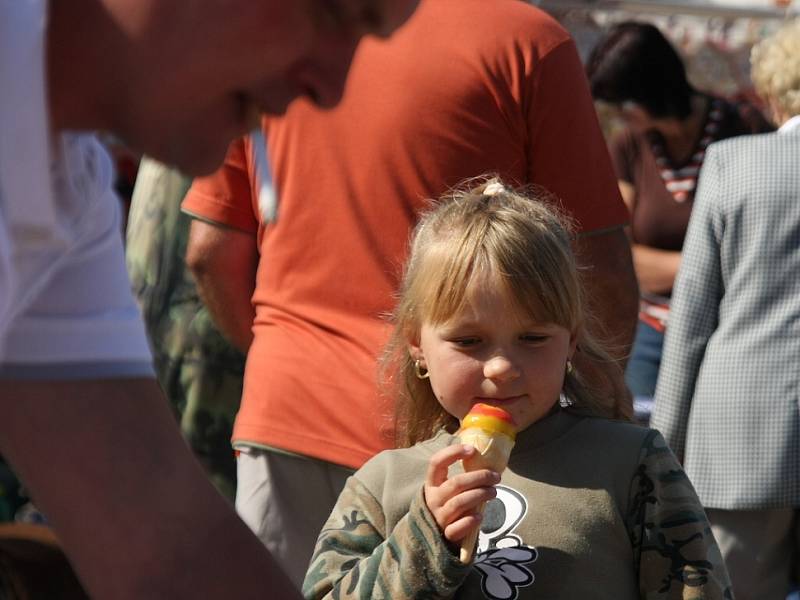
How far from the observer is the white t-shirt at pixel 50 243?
1.04 m

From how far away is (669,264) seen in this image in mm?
4707

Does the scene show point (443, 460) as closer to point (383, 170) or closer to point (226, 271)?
point (383, 170)

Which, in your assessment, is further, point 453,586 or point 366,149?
point 366,149

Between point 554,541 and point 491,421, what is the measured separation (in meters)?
0.22

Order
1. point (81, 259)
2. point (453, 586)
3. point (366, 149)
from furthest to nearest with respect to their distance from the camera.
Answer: point (366, 149) → point (453, 586) → point (81, 259)

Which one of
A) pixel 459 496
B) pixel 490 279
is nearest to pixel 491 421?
pixel 459 496

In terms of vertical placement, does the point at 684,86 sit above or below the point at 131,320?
below

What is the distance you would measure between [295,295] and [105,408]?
1.61m

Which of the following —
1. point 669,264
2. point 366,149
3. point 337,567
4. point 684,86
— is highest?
point 366,149

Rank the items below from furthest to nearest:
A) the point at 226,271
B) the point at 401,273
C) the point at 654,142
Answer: the point at 654,142
the point at 226,271
the point at 401,273

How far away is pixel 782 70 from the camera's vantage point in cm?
412

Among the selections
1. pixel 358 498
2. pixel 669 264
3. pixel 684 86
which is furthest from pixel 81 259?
pixel 684 86

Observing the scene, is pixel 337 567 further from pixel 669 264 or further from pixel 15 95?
pixel 669 264

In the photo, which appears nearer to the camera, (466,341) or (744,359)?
(466,341)
